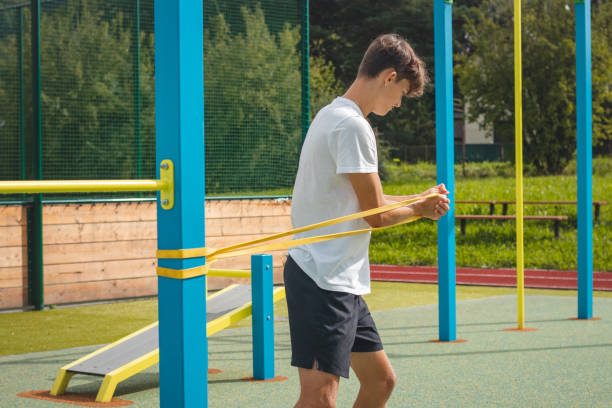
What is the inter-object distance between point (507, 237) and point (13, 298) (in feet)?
30.5

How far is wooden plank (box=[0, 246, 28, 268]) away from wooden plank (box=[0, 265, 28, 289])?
4 centimetres

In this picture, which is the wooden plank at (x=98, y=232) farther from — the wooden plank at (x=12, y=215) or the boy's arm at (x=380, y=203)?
the boy's arm at (x=380, y=203)

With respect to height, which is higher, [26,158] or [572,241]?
[26,158]

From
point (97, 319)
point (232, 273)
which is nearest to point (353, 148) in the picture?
point (232, 273)

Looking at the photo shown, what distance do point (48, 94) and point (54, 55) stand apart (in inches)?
20.7

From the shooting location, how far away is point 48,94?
31.0ft

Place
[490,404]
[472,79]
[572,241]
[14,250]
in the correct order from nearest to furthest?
[490,404], [14,250], [572,241], [472,79]

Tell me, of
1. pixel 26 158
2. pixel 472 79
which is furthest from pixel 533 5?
pixel 26 158

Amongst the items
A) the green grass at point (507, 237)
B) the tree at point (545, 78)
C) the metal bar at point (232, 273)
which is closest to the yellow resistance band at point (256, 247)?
the metal bar at point (232, 273)

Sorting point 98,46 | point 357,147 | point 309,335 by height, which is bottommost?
point 309,335

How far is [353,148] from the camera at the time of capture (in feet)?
8.47

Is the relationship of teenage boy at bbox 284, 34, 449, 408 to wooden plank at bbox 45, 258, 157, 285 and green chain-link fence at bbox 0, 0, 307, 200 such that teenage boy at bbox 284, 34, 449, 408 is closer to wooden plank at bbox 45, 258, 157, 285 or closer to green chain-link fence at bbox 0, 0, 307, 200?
wooden plank at bbox 45, 258, 157, 285

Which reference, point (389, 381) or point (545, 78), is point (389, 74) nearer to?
point (389, 381)

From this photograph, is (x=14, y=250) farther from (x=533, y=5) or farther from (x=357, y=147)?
(x=533, y=5)
